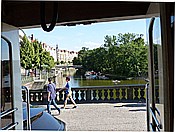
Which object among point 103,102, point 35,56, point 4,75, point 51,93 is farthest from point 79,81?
point 4,75

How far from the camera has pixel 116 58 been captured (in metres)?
6.11

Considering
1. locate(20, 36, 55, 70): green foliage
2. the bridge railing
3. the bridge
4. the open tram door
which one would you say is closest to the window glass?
the open tram door

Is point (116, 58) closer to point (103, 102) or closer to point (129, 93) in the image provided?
point (129, 93)

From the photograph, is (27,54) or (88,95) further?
(88,95)

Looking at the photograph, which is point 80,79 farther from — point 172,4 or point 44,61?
point 172,4

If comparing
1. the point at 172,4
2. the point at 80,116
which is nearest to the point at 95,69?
the point at 80,116

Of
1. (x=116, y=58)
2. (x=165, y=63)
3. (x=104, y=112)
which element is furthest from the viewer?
(x=116, y=58)

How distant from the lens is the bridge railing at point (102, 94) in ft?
19.4

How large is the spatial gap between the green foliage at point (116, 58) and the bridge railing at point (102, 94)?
0.34m

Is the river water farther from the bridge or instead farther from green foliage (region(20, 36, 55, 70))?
green foliage (region(20, 36, 55, 70))

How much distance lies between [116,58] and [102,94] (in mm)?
890

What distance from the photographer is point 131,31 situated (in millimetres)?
4801

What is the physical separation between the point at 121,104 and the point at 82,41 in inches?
63.1

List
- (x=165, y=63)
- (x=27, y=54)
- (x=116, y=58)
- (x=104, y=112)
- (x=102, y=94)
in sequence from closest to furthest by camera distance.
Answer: (x=165, y=63) → (x=27, y=54) → (x=104, y=112) → (x=116, y=58) → (x=102, y=94)
